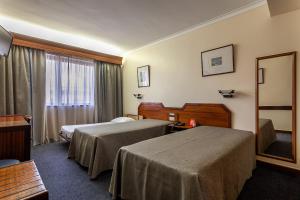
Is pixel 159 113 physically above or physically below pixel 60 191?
above

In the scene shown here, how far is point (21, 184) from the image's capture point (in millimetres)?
797

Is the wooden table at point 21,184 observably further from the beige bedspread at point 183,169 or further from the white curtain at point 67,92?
the white curtain at point 67,92

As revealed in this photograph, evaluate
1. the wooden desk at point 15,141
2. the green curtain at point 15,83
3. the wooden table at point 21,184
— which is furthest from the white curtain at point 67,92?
the wooden table at point 21,184

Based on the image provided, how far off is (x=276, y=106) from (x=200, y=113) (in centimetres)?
118

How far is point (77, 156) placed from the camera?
2.70 m

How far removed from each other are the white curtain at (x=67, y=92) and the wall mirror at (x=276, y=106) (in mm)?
3829

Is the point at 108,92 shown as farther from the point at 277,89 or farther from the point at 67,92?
the point at 277,89

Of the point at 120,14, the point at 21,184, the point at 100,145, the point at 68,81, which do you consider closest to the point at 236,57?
the point at 120,14

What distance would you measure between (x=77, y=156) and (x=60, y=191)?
802 mm

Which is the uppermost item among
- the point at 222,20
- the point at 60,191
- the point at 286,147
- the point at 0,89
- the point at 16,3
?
the point at 16,3

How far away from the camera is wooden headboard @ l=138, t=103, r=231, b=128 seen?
2830 mm

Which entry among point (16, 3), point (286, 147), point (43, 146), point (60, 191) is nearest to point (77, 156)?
point (60, 191)

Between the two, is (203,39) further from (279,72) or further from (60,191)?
(60,191)

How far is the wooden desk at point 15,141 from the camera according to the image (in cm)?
166
